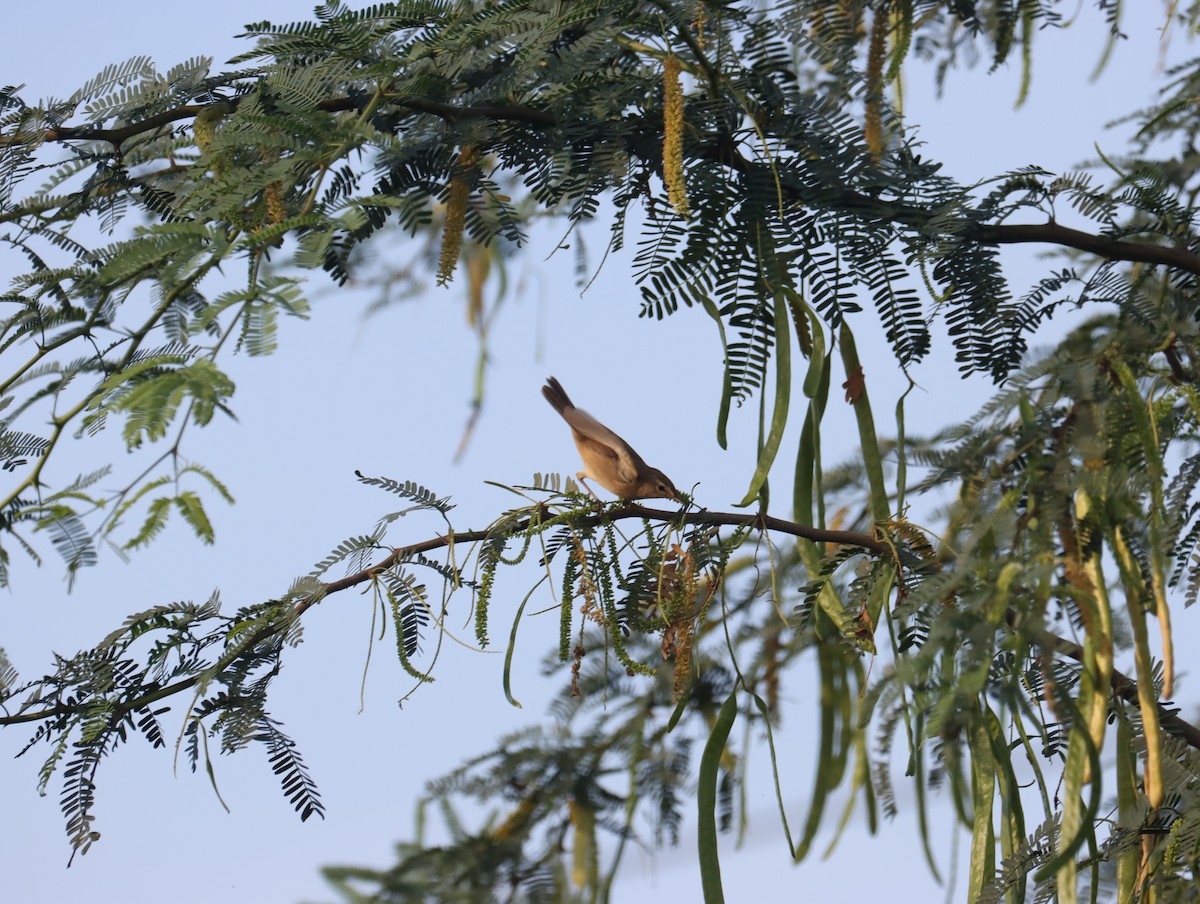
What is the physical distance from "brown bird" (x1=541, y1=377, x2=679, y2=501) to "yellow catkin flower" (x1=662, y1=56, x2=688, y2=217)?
98 cm

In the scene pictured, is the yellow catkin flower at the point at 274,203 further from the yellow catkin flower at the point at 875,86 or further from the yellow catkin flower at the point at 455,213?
the yellow catkin flower at the point at 875,86

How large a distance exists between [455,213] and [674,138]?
414mm

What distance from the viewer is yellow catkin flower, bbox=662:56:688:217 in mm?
2201

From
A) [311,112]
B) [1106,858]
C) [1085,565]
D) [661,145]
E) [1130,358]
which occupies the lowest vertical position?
[1106,858]

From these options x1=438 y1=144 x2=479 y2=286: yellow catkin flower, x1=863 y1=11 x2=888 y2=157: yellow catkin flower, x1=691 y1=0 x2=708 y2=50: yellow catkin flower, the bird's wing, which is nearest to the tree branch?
x1=438 y1=144 x2=479 y2=286: yellow catkin flower

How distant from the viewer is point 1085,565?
6.35 ft

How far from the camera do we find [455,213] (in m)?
2.40

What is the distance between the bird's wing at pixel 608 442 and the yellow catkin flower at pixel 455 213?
0.88 m

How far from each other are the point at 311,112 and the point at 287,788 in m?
1.21

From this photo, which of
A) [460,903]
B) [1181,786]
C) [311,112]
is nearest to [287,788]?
[460,903]

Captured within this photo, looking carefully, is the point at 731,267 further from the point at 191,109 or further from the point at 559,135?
the point at 191,109

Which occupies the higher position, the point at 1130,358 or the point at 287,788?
the point at 1130,358

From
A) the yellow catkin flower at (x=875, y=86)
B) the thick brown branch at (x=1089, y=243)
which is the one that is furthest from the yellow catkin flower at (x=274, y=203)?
the thick brown branch at (x=1089, y=243)

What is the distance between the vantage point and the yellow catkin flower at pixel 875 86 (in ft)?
9.13
